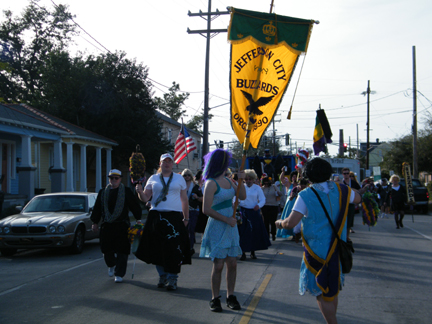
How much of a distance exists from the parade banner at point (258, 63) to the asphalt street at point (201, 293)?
2294 mm

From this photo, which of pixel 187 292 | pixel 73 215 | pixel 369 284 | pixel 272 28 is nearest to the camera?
pixel 272 28

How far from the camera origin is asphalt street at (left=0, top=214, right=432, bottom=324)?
573 centimetres

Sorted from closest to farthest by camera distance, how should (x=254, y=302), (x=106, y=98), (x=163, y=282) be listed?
(x=254, y=302)
(x=163, y=282)
(x=106, y=98)

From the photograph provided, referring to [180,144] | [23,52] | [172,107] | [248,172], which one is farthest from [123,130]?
[172,107]

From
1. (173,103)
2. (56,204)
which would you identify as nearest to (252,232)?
(56,204)

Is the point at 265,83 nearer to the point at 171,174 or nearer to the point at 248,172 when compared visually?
the point at 171,174

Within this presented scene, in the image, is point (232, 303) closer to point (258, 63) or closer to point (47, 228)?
point (258, 63)

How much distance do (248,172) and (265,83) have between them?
3.91 m

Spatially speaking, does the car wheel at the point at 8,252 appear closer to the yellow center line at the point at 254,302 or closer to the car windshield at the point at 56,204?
the car windshield at the point at 56,204

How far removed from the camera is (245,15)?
21.6ft

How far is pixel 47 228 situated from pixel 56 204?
5.01 ft

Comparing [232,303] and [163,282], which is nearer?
[232,303]

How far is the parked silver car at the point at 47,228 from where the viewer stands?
429 inches

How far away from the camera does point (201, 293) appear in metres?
6.99
